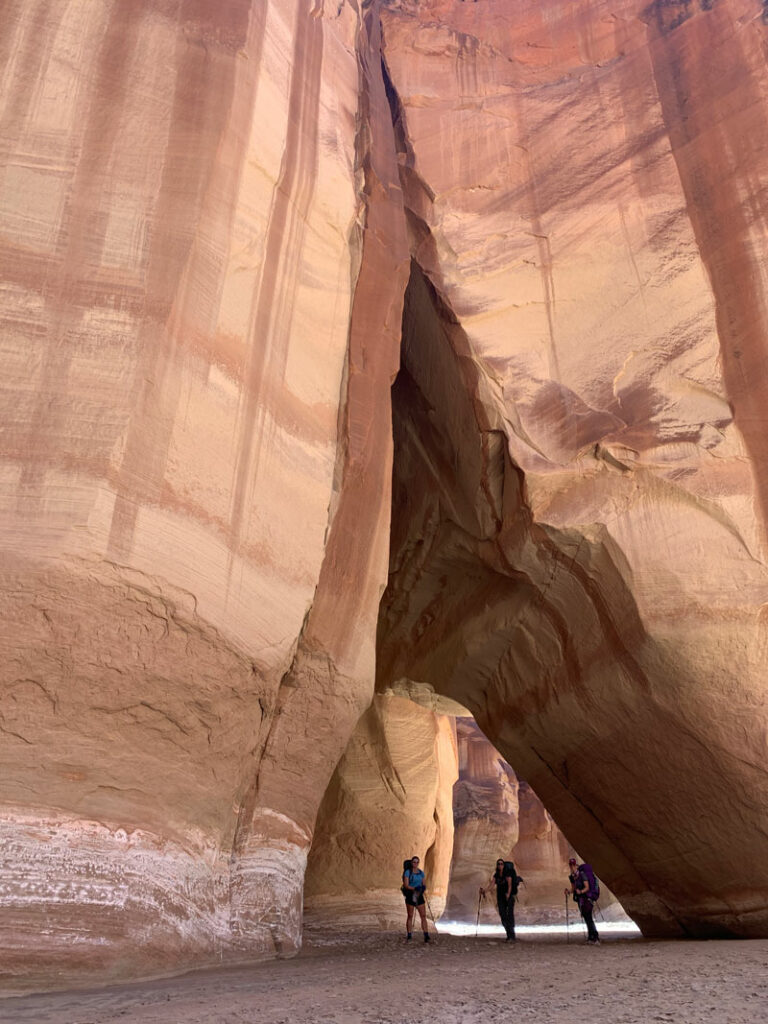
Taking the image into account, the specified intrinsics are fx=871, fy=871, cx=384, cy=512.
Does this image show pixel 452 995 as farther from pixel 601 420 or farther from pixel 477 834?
pixel 477 834

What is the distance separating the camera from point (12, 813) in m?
5.28

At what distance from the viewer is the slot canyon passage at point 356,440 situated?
5957mm

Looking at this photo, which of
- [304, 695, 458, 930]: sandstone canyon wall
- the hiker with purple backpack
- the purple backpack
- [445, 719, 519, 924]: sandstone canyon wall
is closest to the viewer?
the hiker with purple backpack

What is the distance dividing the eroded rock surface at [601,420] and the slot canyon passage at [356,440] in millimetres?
45

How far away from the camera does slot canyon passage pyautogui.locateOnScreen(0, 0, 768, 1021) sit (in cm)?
596

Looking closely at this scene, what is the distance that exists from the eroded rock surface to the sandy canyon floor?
3.01 metres

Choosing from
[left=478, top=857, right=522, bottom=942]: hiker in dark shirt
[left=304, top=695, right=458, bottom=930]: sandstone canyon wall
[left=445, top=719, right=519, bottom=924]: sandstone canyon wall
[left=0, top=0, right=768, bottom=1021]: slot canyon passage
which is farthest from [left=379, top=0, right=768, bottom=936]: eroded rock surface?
[left=445, top=719, right=519, bottom=924]: sandstone canyon wall

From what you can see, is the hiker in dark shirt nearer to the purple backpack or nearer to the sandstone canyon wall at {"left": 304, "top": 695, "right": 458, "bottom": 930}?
the purple backpack

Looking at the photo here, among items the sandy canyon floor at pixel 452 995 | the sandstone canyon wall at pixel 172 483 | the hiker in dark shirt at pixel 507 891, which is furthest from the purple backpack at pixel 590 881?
the sandy canyon floor at pixel 452 995

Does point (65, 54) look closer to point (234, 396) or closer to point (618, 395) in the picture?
point (234, 396)

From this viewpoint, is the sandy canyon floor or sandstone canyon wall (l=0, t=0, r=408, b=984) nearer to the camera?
the sandy canyon floor

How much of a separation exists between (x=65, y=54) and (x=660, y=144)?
23.5ft

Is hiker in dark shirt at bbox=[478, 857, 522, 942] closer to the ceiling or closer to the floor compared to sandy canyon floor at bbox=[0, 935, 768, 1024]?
closer to the ceiling

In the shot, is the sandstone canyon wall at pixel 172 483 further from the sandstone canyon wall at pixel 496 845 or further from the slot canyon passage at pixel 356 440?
the sandstone canyon wall at pixel 496 845
